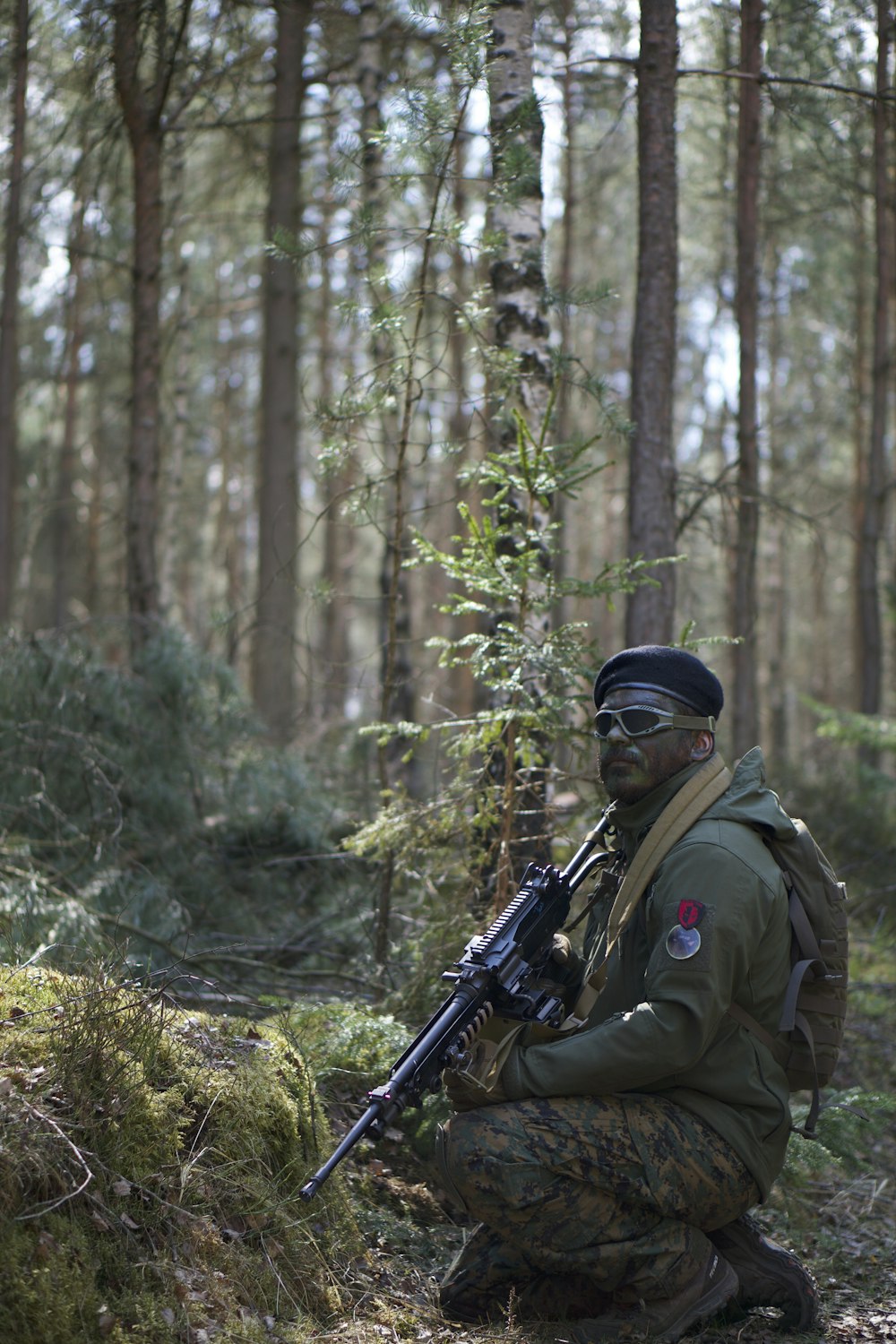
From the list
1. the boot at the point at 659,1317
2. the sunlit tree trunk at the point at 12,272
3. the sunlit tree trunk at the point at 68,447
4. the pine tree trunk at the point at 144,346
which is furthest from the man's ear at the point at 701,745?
the sunlit tree trunk at the point at 68,447

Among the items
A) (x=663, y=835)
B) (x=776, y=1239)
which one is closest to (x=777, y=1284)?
(x=776, y=1239)

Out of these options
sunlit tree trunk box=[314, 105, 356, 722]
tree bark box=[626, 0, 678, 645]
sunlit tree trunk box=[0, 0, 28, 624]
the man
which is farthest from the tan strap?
sunlit tree trunk box=[314, 105, 356, 722]

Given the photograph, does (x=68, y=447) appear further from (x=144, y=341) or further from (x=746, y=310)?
(x=746, y=310)

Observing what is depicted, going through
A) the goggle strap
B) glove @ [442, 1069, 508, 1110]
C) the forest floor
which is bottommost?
the forest floor

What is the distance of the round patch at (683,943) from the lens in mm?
3244

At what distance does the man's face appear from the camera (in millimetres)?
3676

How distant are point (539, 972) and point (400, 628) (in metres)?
6.83

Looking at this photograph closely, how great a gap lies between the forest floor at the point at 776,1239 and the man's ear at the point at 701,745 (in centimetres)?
166

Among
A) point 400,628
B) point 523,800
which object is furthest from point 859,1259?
point 400,628

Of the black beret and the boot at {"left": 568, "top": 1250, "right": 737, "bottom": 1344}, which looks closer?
the boot at {"left": 568, "top": 1250, "right": 737, "bottom": 1344}

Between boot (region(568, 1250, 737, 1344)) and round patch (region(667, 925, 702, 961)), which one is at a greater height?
round patch (region(667, 925, 702, 961))

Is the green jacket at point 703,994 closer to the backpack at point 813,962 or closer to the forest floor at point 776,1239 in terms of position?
the backpack at point 813,962

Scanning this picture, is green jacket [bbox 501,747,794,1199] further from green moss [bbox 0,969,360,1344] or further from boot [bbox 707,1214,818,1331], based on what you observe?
green moss [bbox 0,969,360,1344]

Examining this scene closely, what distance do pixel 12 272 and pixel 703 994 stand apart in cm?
1051
